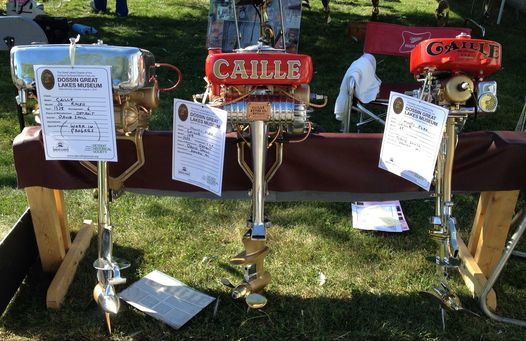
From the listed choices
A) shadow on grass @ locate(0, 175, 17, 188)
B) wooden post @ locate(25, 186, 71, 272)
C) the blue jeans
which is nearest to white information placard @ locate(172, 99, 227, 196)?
wooden post @ locate(25, 186, 71, 272)

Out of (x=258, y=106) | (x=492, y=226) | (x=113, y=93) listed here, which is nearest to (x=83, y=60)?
(x=113, y=93)

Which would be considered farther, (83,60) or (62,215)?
(62,215)

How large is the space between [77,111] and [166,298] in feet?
3.13

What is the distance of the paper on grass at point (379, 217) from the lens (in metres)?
2.73

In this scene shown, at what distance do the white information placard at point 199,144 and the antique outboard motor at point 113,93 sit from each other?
132 millimetres

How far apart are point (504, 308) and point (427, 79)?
3.71 ft

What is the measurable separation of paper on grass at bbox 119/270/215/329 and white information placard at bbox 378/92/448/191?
3.26 ft

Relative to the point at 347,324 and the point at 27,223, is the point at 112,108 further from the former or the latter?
the point at 347,324

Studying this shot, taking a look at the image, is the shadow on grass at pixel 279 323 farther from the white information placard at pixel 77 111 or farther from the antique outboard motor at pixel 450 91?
the white information placard at pixel 77 111

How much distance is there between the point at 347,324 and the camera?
2.04m

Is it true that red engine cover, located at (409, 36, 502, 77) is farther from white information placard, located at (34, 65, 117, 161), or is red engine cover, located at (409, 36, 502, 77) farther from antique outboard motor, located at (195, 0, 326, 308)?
white information placard, located at (34, 65, 117, 161)

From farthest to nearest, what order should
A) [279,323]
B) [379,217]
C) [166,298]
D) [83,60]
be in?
[379,217] → [166,298] → [279,323] → [83,60]

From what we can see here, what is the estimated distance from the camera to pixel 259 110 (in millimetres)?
1641

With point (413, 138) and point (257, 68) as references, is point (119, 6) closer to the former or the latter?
point (257, 68)
